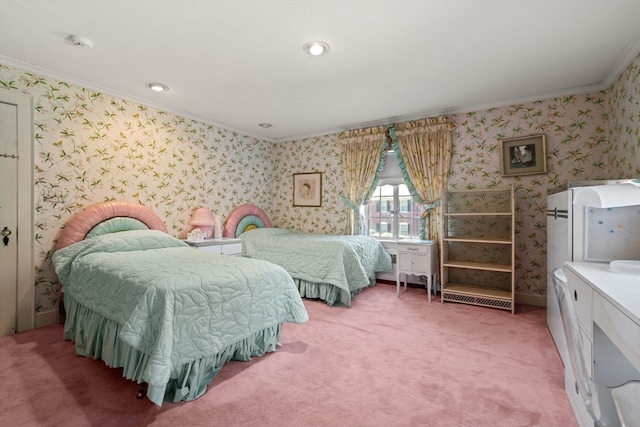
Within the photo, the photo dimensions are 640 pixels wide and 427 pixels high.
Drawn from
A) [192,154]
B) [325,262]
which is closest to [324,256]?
[325,262]

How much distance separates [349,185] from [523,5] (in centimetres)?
304

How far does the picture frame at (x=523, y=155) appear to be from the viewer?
11.2ft

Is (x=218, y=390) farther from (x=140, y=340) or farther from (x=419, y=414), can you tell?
(x=419, y=414)

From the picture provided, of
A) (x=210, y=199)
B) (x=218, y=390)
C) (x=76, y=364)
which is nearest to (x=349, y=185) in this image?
(x=210, y=199)

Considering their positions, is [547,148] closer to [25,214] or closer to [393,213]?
[393,213]

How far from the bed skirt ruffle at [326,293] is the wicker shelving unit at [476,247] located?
1188 mm

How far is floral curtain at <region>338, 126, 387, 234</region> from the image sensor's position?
14.6 ft

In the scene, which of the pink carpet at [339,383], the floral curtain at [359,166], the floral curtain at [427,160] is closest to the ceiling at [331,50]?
the floral curtain at [427,160]

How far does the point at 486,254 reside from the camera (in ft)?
12.4

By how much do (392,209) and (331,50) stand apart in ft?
8.80

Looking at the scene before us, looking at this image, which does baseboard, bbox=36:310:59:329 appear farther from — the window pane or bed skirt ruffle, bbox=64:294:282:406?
the window pane

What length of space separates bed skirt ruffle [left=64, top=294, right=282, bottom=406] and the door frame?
1.55ft

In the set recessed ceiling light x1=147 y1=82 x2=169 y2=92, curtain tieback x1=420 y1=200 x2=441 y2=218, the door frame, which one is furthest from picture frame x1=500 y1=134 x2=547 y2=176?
the door frame

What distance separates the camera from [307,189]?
5172mm
